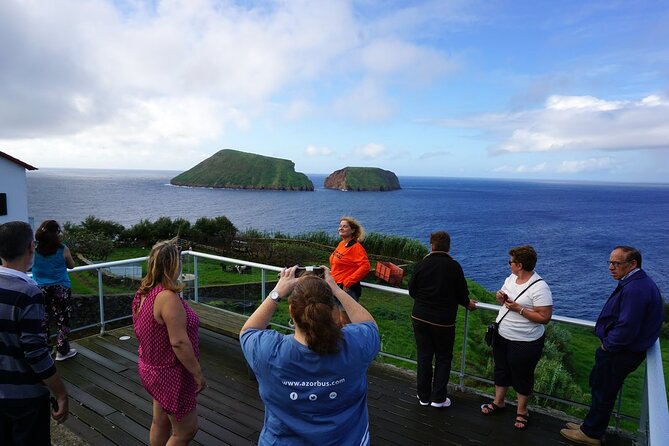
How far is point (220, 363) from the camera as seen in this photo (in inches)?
185

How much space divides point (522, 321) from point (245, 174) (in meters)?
172

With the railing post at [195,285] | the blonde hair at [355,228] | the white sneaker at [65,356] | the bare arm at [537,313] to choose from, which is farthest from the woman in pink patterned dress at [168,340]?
the railing post at [195,285]

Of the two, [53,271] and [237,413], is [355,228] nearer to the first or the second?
[237,413]

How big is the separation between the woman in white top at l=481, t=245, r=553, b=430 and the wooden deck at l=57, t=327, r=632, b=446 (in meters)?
0.33

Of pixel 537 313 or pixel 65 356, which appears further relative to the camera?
pixel 65 356

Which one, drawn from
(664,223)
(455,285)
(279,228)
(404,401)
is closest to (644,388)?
(455,285)

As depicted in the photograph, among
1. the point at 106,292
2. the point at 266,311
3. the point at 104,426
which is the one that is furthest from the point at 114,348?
the point at 266,311

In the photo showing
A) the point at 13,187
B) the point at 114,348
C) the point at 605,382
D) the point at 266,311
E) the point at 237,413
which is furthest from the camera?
the point at 13,187

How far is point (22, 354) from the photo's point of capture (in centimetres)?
204

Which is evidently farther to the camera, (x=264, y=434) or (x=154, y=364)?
(x=154, y=364)

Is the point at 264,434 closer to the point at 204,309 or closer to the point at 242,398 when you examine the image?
the point at 242,398

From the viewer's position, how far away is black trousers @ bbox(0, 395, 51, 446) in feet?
6.85

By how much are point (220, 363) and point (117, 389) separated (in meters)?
1.08

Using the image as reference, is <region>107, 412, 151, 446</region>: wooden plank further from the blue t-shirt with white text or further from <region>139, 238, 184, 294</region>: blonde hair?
the blue t-shirt with white text
